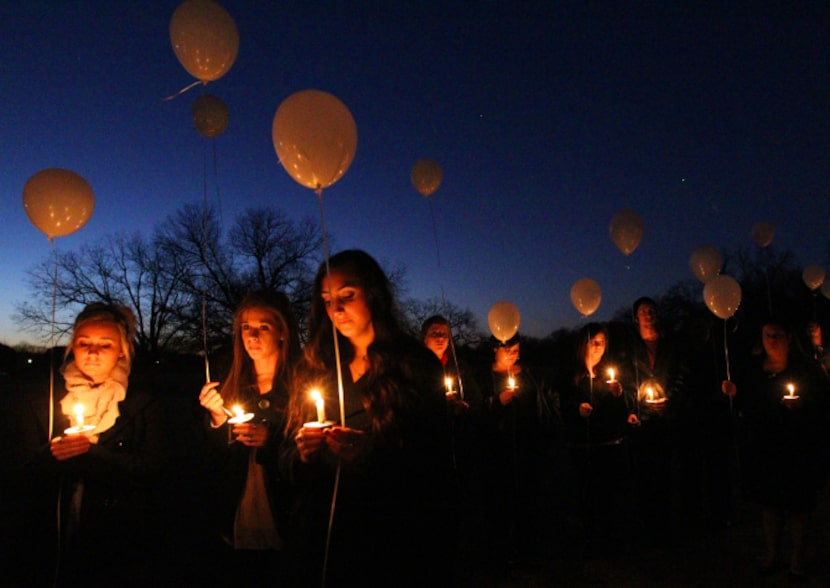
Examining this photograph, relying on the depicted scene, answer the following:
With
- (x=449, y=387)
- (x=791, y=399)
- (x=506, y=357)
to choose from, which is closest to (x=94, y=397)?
(x=449, y=387)

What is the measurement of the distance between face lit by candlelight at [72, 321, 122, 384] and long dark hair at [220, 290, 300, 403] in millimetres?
594

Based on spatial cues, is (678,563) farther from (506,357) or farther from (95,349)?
(95,349)

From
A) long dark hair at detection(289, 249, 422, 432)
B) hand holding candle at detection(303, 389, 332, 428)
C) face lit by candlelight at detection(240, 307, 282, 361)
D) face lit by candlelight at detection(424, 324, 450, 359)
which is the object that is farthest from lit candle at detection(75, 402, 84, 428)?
face lit by candlelight at detection(424, 324, 450, 359)

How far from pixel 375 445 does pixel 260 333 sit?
1.29 meters

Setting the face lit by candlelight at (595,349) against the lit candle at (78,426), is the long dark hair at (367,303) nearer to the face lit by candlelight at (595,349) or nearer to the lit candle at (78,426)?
the lit candle at (78,426)

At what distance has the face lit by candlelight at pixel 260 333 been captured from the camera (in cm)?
278

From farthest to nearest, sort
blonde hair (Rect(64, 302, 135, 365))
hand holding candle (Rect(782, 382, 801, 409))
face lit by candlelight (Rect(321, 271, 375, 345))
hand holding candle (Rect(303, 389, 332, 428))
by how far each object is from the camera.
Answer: hand holding candle (Rect(782, 382, 801, 409)) < blonde hair (Rect(64, 302, 135, 365)) < face lit by candlelight (Rect(321, 271, 375, 345)) < hand holding candle (Rect(303, 389, 332, 428))

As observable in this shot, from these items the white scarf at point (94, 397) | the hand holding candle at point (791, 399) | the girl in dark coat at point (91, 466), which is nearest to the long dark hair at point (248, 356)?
the girl in dark coat at point (91, 466)

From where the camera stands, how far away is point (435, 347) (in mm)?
4297

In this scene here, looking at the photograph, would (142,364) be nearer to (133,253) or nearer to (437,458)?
(133,253)

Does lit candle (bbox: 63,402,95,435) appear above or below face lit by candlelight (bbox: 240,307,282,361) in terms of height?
below

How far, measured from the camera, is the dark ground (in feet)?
11.6

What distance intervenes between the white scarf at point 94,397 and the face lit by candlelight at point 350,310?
1.36m

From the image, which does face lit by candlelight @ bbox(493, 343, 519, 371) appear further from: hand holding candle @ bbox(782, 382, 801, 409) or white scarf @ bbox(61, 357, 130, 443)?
white scarf @ bbox(61, 357, 130, 443)
